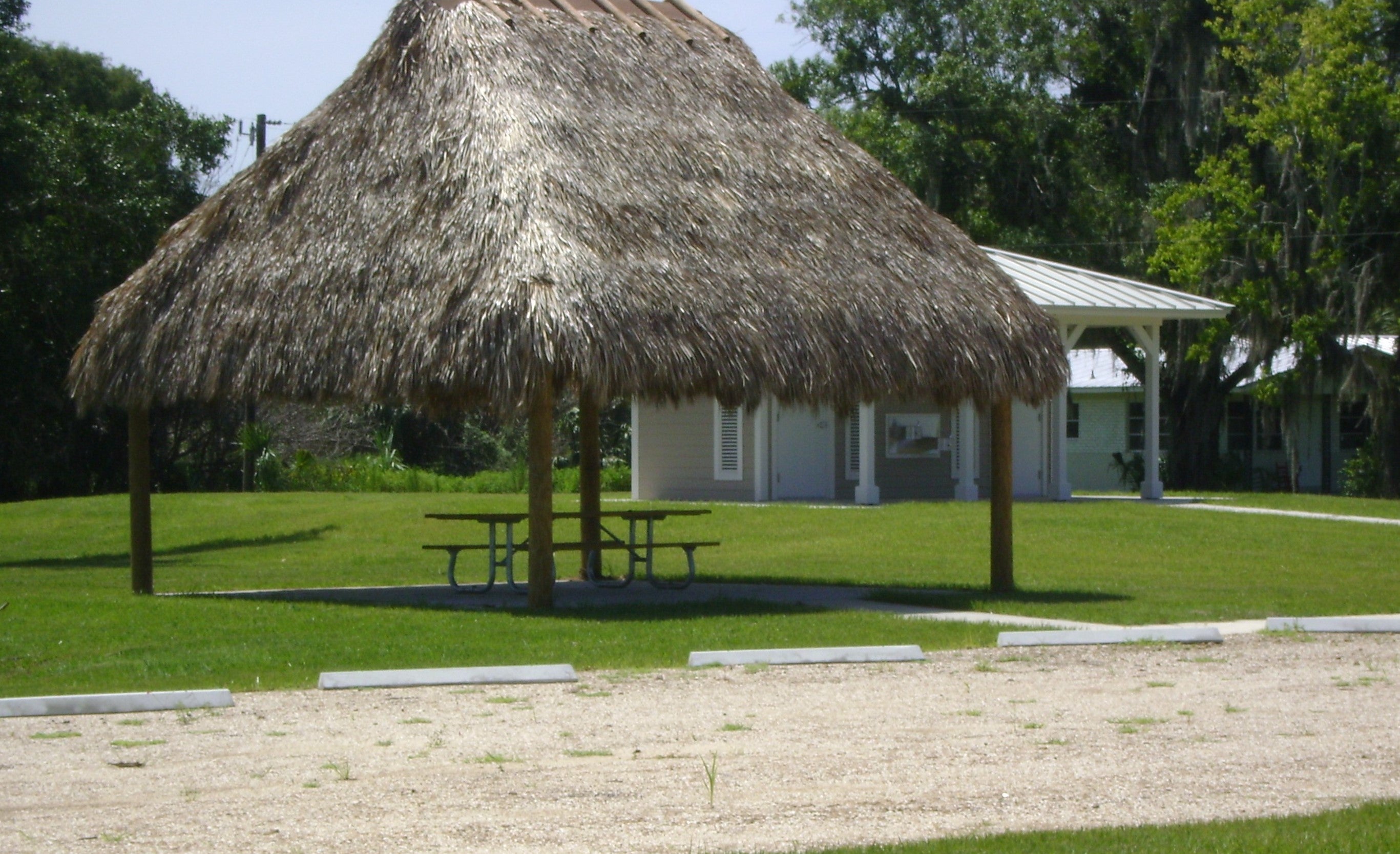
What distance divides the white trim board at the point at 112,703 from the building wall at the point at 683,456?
19670mm

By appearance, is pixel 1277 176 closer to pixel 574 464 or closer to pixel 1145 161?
pixel 1145 161

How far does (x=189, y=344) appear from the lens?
1495 centimetres

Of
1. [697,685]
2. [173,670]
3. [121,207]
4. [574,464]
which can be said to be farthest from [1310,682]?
[574,464]

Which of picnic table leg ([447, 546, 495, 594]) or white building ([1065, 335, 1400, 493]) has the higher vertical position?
white building ([1065, 335, 1400, 493])

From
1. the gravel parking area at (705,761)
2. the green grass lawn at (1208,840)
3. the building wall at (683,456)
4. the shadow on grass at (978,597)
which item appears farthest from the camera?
the building wall at (683,456)

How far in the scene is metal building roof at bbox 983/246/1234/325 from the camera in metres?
27.0

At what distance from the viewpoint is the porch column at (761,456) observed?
28.6 m

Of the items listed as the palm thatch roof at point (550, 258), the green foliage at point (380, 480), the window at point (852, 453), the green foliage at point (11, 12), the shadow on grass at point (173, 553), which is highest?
the green foliage at point (11, 12)

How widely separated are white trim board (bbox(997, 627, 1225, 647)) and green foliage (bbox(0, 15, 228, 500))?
1670cm

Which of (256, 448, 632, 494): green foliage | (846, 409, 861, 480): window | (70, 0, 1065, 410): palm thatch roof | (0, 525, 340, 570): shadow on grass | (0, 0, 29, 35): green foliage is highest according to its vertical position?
(0, 0, 29, 35): green foliage

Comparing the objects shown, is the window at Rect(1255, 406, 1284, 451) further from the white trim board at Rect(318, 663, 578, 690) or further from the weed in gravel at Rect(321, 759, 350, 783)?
the weed in gravel at Rect(321, 759, 350, 783)

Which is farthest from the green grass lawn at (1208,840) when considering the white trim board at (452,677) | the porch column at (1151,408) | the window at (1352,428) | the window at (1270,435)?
the window at (1352,428)

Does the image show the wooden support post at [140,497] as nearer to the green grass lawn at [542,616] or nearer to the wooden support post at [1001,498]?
the green grass lawn at [542,616]

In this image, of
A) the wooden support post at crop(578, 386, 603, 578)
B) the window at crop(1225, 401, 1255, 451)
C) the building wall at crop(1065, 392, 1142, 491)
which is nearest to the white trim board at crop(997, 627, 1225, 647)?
the wooden support post at crop(578, 386, 603, 578)
